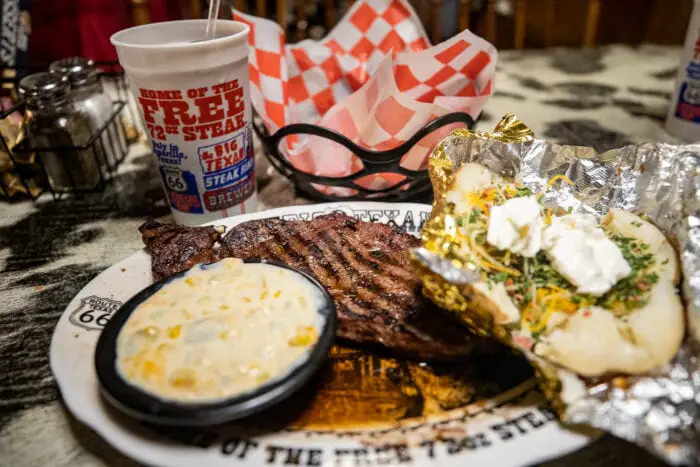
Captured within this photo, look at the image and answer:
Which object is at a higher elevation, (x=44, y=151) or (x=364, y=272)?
(x=44, y=151)

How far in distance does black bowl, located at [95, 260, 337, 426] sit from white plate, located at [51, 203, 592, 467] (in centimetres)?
6

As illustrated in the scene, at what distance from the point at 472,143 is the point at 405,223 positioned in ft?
1.24

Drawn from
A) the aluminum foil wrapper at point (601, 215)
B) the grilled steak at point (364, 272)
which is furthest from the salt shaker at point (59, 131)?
the aluminum foil wrapper at point (601, 215)

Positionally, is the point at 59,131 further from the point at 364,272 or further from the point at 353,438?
the point at 353,438

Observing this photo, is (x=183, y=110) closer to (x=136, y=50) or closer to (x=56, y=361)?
(x=136, y=50)

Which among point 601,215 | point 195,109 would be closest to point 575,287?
point 601,215

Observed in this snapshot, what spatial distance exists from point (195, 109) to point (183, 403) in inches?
38.1

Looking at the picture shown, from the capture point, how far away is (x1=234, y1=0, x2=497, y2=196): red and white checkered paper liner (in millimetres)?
1835

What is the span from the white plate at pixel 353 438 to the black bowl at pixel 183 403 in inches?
2.5

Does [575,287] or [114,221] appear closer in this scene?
[575,287]

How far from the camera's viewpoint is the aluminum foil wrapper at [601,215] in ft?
3.12

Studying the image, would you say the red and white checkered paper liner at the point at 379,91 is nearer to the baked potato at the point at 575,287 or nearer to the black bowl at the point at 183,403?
the baked potato at the point at 575,287

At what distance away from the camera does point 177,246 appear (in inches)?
59.7

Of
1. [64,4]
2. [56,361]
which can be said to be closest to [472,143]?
[56,361]
